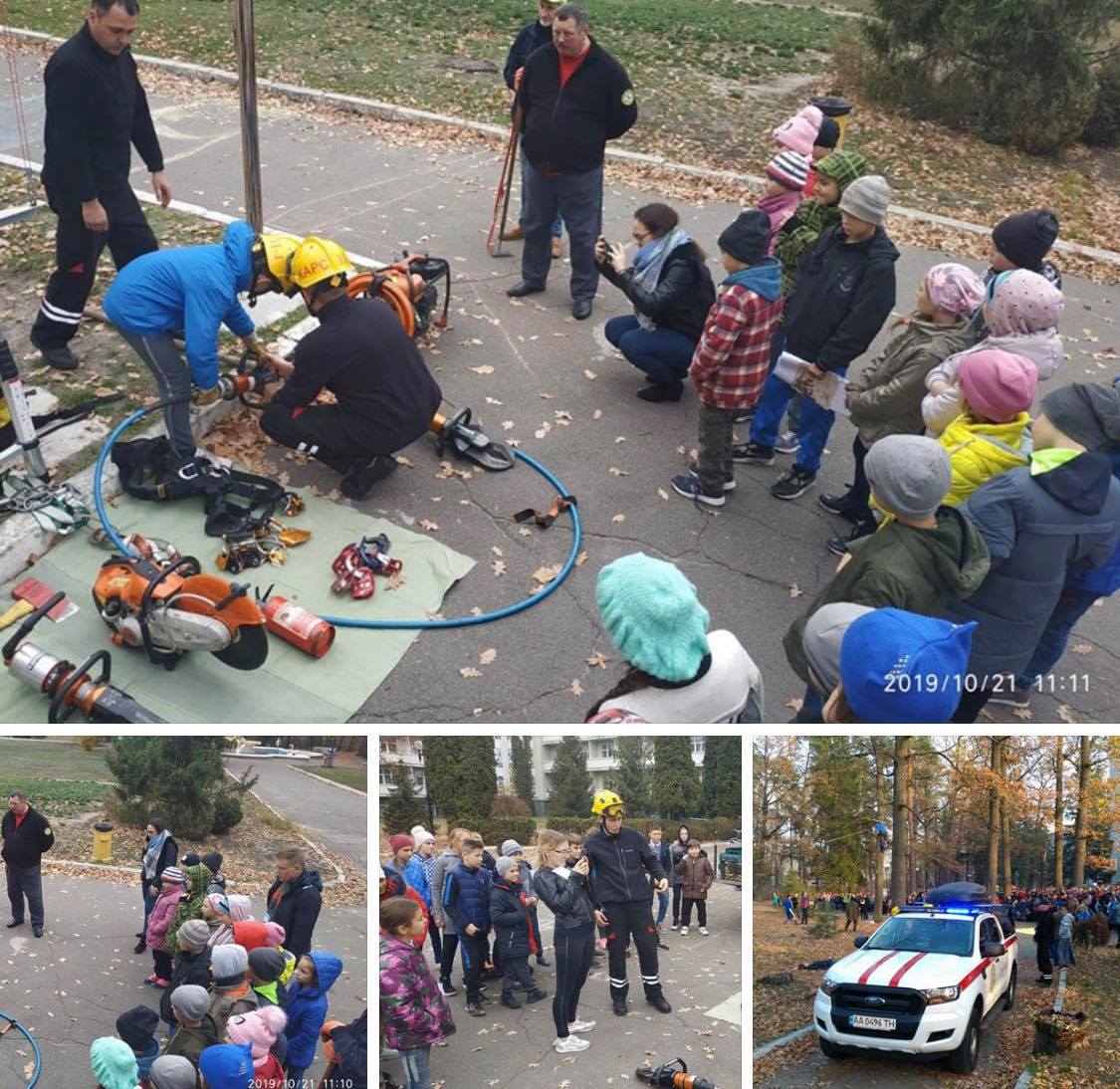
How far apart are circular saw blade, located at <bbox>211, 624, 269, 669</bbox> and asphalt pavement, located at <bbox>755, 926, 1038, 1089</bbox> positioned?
10.4 ft

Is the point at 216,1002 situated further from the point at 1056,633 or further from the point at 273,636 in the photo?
the point at 1056,633

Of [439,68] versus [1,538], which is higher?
[439,68]

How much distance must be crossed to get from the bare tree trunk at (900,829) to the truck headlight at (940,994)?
21 cm

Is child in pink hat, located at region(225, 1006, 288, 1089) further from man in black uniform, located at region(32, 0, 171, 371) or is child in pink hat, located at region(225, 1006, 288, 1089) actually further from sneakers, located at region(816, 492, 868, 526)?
man in black uniform, located at region(32, 0, 171, 371)

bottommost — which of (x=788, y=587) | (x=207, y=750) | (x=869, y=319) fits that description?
(x=788, y=587)

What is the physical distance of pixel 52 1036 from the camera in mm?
3434

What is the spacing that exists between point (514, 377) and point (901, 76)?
11.2m

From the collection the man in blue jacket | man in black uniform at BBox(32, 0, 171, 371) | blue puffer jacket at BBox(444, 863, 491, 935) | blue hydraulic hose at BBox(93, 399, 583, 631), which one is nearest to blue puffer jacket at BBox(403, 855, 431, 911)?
blue puffer jacket at BBox(444, 863, 491, 935)

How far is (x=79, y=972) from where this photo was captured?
3.62 m

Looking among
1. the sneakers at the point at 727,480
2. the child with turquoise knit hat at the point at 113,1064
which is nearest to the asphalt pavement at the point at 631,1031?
the child with turquoise knit hat at the point at 113,1064

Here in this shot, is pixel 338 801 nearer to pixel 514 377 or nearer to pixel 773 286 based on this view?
pixel 773 286

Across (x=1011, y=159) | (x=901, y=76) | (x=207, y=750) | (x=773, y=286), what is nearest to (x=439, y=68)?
(x=901, y=76)

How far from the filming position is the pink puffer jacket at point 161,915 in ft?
12.1

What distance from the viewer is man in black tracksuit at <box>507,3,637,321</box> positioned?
8.62m
